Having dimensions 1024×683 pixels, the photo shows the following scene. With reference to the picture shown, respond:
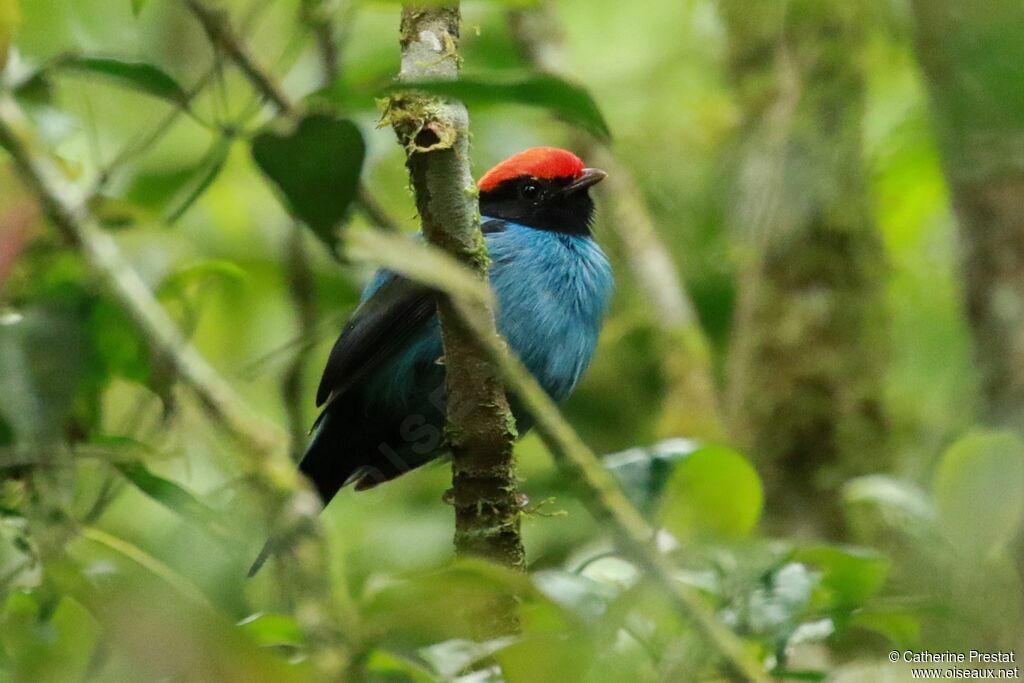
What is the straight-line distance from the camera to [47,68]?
79.4 inches

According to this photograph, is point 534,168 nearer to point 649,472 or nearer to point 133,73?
point 649,472

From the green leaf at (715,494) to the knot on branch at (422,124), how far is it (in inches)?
30.1

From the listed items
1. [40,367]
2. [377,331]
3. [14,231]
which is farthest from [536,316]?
[14,231]

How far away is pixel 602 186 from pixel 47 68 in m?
4.21

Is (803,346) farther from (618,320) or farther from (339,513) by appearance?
(339,513)

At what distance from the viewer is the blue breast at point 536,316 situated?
4312 millimetres

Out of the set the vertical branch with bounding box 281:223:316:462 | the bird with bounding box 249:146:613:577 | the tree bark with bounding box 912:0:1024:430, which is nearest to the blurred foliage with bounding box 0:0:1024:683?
the vertical branch with bounding box 281:223:316:462

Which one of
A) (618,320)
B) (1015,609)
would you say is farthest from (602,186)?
(1015,609)

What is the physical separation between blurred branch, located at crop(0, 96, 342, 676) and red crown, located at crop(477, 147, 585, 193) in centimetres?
328

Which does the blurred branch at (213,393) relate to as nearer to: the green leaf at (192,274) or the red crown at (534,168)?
the green leaf at (192,274)

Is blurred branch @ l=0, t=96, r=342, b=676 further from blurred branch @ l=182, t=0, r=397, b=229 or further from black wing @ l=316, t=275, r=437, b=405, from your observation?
black wing @ l=316, t=275, r=437, b=405

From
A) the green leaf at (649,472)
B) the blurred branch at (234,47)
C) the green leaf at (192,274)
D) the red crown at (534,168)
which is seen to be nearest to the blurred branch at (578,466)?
the green leaf at (649,472)

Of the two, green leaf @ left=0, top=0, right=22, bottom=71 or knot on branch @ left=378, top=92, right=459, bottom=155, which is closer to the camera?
green leaf @ left=0, top=0, right=22, bottom=71

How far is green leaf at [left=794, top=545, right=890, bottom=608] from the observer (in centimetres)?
226
